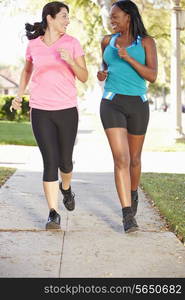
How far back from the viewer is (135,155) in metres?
7.13

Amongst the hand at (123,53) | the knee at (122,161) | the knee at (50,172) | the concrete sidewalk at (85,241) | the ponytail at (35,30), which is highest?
the ponytail at (35,30)

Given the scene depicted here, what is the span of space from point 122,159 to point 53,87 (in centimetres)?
Answer: 91

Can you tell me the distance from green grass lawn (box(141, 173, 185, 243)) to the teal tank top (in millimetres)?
1403

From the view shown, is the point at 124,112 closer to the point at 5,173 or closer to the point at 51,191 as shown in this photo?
the point at 51,191

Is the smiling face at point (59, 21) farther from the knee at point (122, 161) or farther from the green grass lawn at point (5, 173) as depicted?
the green grass lawn at point (5, 173)

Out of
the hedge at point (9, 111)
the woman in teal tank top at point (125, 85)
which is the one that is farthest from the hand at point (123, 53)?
the hedge at point (9, 111)

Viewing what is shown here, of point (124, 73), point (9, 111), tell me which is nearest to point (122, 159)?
point (124, 73)

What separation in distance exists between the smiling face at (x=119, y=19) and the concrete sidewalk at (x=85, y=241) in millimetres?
1889

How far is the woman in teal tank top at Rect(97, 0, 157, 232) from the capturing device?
21.9 ft

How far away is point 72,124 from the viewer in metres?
6.78

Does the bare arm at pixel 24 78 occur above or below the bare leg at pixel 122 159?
above

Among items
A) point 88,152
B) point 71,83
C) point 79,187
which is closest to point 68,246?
point 71,83

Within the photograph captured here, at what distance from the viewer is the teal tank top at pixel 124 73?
21.9 feet

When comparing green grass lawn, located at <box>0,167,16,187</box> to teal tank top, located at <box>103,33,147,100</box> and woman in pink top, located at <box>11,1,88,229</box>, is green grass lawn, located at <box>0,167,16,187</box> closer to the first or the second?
woman in pink top, located at <box>11,1,88,229</box>
